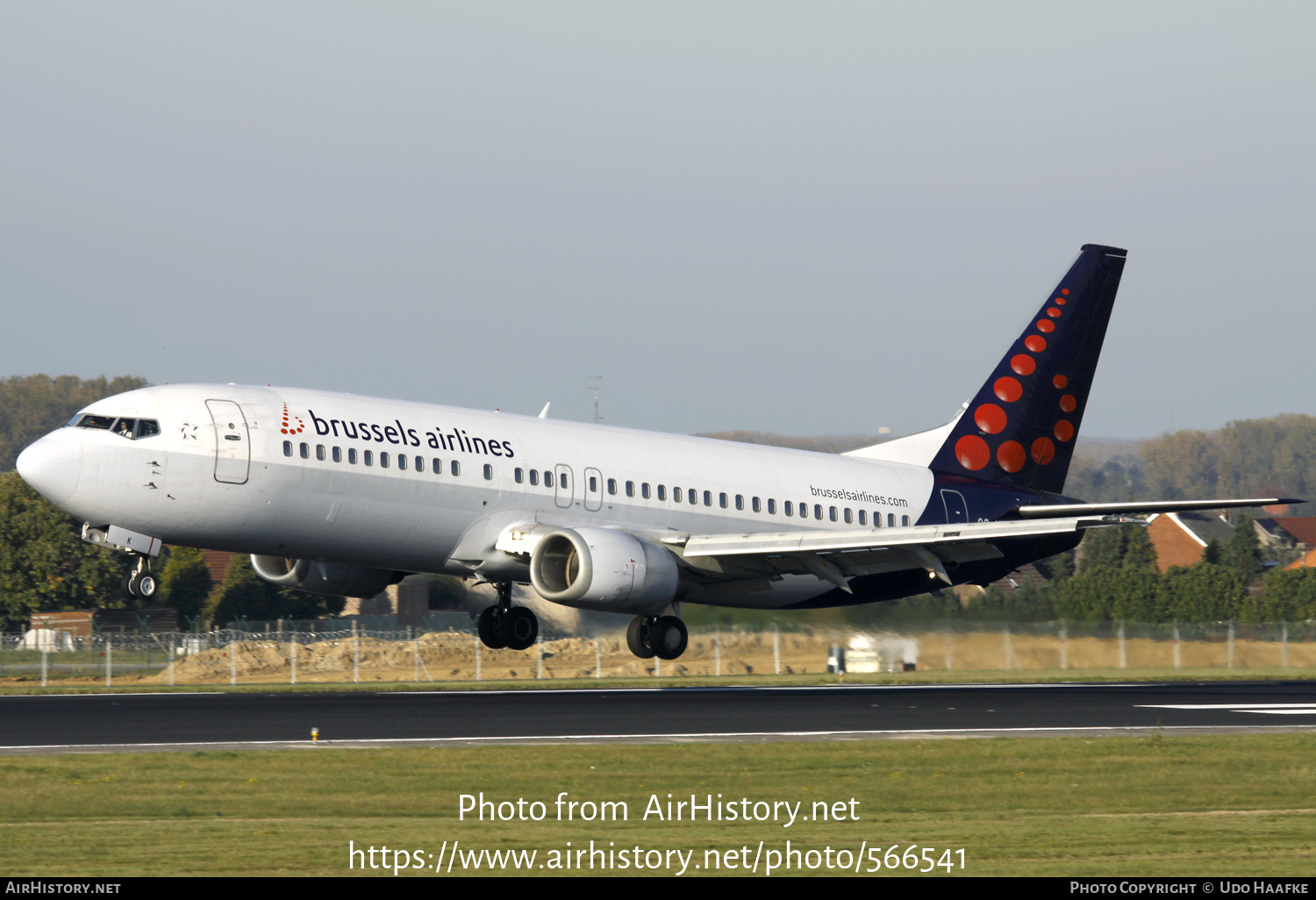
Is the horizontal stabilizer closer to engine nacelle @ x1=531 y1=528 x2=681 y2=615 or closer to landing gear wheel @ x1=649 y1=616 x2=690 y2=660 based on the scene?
landing gear wheel @ x1=649 y1=616 x2=690 y2=660

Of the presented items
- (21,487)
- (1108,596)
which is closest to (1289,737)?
(1108,596)

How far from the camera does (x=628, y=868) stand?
40.7 feet

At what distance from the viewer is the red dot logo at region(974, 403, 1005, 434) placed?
1564 inches

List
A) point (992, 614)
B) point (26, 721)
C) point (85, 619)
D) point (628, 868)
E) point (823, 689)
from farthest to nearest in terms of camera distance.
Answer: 1. point (85, 619)
2. point (992, 614)
3. point (823, 689)
4. point (26, 721)
5. point (628, 868)

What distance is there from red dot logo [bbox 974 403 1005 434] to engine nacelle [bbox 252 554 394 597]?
15328 mm

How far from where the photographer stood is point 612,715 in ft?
84.8

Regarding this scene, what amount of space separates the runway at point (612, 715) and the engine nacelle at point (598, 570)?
195 cm

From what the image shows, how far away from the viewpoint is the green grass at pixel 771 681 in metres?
37.0

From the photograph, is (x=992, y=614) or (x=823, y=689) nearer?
(x=823, y=689)

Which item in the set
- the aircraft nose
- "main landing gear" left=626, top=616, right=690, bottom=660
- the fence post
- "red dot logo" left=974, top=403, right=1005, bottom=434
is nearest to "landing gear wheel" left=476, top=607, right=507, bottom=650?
"main landing gear" left=626, top=616, right=690, bottom=660
